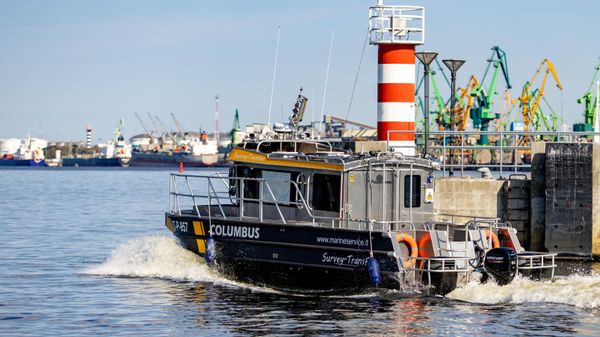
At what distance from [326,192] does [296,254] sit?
144 centimetres

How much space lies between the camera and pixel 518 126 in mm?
118188

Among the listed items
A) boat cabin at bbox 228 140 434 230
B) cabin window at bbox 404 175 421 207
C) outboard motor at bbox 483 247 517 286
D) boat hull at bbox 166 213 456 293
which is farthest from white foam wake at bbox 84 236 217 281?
outboard motor at bbox 483 247 517 286

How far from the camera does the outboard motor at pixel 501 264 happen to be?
21078mm

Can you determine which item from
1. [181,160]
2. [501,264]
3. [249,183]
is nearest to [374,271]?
[501,264]

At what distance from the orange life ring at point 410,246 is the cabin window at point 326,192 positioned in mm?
1736

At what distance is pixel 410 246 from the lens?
21344 millimetres

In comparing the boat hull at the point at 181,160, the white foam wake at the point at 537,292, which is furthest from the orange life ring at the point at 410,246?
the boat hull at the point at 181,160

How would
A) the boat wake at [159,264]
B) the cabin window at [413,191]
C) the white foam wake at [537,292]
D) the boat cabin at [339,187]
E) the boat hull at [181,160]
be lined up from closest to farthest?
1. the white foam wake at [537,292]
2. the boat cabin at [339,187]
3. the cabin window at [413,191]
4. the boat wake at [159,264]
5. the boat hull at [181,160]

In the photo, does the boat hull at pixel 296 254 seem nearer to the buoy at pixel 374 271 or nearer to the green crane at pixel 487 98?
the buoy at pixel 374 271

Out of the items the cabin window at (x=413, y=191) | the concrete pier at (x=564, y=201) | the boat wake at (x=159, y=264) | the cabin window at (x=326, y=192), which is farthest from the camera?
the concrete pier at (x=564, y=201)

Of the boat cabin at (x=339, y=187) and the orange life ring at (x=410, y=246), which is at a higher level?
the boat cabin at (x=339, y=187)

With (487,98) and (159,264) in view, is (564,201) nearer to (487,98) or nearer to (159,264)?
(159,264)

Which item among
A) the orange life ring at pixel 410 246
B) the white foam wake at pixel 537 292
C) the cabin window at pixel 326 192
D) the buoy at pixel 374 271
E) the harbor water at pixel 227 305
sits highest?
the cabin window at pixel 326 192

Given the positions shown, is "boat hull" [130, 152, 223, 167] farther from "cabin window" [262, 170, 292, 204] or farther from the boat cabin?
the boat cabin
